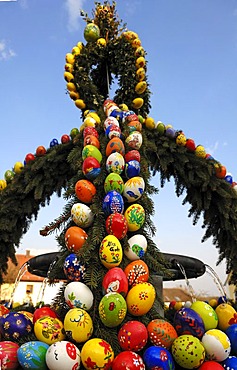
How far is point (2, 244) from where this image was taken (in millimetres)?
3541

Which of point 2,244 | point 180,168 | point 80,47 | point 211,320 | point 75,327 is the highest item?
point 80,47

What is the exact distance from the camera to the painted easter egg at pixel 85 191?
203 cm

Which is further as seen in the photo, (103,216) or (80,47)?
Result: (80,47)

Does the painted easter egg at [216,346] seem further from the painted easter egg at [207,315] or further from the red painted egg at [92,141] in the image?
the red painted egg at [92,141]

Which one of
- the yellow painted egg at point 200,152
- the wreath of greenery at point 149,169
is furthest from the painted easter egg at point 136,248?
the yellow painted egg at point 200,152

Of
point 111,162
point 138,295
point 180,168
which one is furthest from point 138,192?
point 180,168

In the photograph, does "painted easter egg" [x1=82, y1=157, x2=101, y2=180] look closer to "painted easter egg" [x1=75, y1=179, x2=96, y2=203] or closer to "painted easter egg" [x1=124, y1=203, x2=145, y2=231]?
"painted easter egg" [x1=75, y1=179, x2=96, y2=203]

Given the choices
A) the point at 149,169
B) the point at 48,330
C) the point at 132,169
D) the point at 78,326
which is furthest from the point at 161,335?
the point at 149,169

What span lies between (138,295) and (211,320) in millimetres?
378

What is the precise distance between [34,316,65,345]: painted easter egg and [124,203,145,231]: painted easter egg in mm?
639

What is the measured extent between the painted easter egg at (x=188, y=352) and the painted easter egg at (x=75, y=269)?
525 mm

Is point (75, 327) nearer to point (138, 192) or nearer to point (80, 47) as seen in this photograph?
point (138, 192)

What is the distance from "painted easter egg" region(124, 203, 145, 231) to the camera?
6.38 feet

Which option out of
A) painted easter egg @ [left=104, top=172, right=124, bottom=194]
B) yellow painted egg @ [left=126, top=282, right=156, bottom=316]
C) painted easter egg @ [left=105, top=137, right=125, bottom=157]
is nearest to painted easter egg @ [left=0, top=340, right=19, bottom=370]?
yellow painted egg @ [left=126, top=282, right=156, bottom=316]
